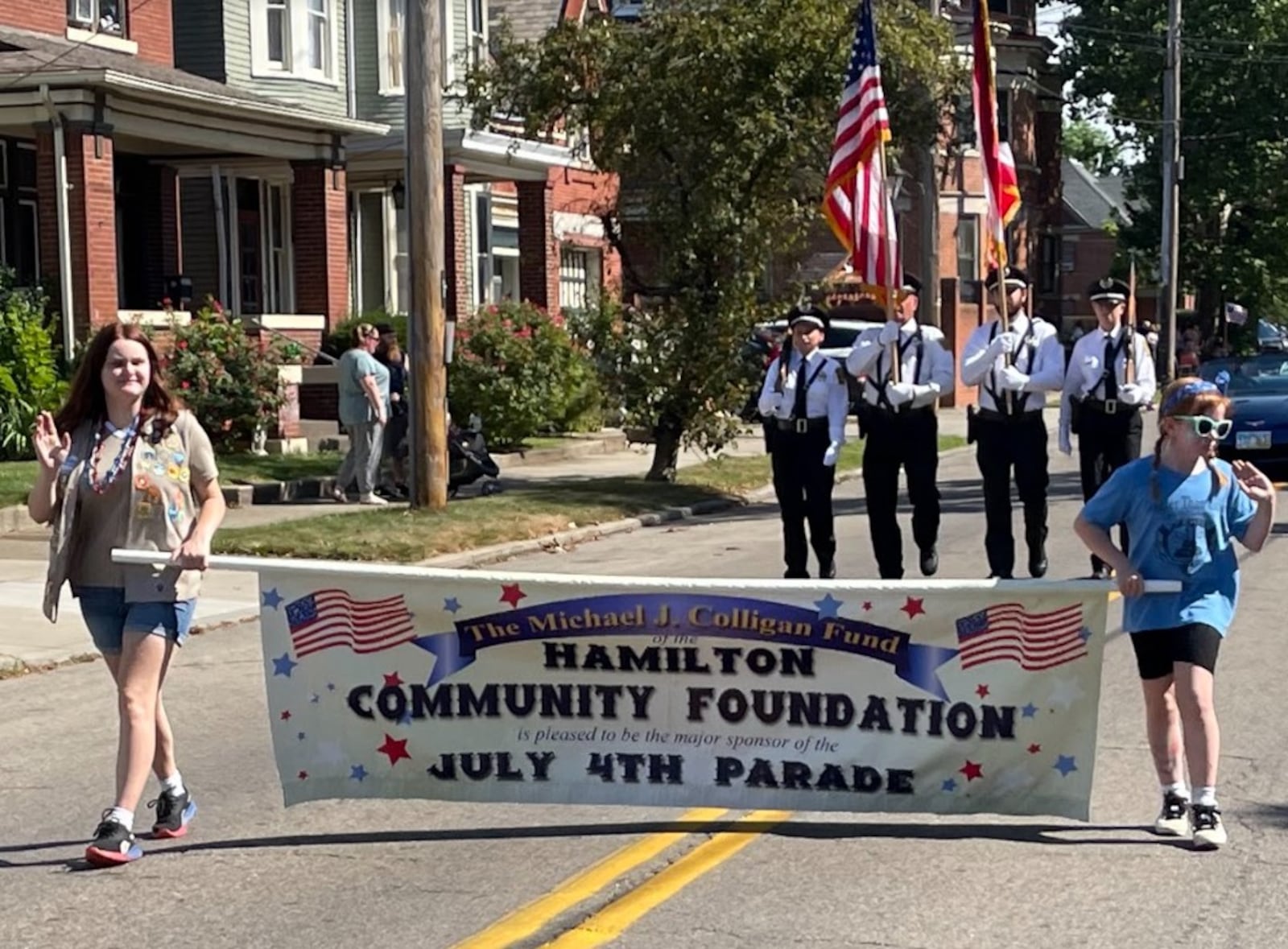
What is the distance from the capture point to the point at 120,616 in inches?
272

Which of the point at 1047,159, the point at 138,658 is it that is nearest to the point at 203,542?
the point at 138,658

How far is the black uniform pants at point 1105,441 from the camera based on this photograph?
1281 centimetres

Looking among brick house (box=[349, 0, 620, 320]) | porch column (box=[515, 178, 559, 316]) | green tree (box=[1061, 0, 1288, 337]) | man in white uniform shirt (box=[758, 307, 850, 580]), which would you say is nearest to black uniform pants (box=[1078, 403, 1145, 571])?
man in white uniform shirt (box=[758, 307, 850, 580])

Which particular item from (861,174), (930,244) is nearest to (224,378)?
(861,174)

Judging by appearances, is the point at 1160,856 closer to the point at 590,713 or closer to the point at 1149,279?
the point at 590,713

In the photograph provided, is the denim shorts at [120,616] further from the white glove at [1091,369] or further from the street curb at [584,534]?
the street curb at [584,534]

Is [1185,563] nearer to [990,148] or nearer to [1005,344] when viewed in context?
[1005,344]

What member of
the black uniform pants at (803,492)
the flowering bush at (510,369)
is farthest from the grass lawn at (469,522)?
Answer: the black uniform pants at (803,492)

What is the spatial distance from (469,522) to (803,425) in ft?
18.8

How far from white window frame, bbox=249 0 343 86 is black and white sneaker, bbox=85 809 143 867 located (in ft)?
81.5

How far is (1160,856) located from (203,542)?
342 cm

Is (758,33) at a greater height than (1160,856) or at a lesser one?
greater

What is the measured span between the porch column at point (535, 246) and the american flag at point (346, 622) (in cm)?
2577

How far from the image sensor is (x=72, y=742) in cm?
931
